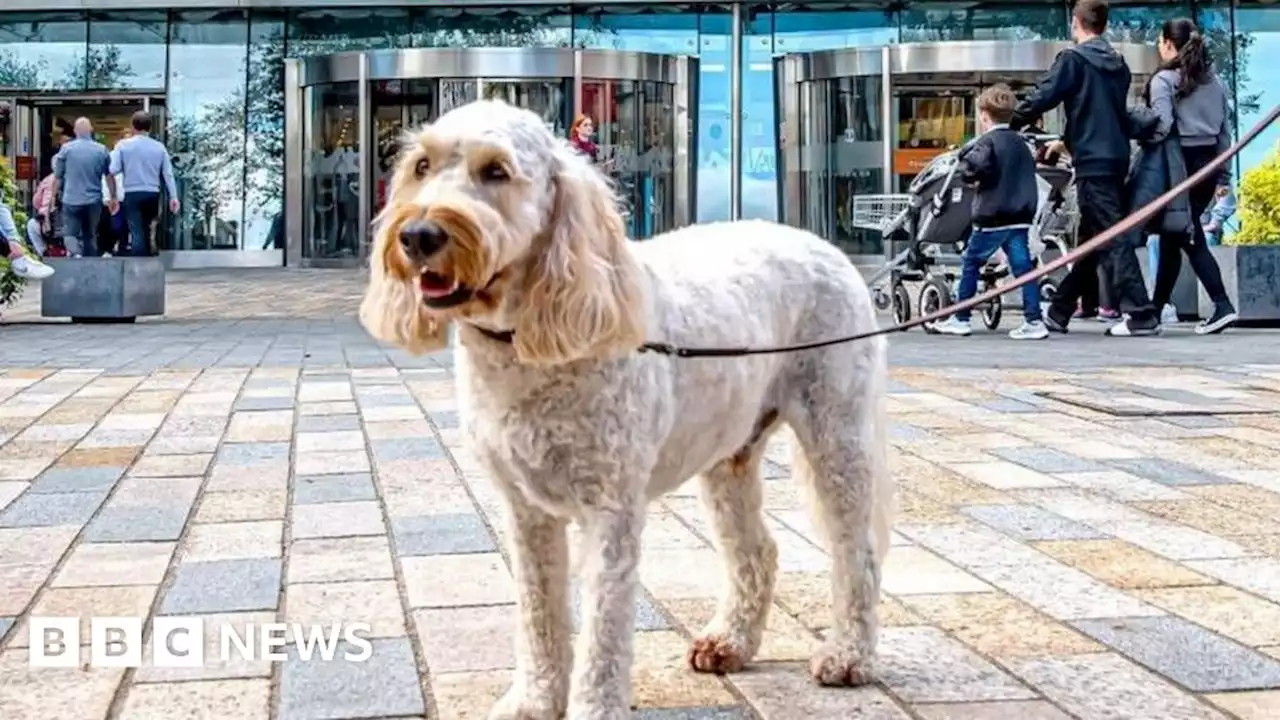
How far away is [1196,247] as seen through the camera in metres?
10.9

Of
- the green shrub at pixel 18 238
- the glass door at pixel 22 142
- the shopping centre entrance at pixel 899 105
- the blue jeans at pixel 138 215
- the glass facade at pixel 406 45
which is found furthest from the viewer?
the glass facade at pixel 406 45

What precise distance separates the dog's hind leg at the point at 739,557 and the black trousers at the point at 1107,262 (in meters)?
7.98

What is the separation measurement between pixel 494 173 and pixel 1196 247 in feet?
31.3

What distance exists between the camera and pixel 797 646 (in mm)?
3281

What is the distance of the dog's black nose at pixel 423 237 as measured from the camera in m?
2.31

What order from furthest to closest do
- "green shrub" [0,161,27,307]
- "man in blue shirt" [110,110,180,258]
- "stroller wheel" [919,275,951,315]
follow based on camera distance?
"man in blue shirt" [110,110,180,258] < "green shrub" [0,161,27,307] < "stroller wheel" [919,275,951,315]

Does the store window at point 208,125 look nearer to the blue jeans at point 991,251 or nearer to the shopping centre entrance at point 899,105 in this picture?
the shopping centre entrance at point 899,105

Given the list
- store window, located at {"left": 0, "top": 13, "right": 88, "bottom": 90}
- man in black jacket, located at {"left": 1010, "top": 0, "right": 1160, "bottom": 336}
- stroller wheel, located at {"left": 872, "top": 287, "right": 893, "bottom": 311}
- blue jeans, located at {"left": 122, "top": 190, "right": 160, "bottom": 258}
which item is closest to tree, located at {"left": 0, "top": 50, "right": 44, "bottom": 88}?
store window, located at {"left": 0, "top": 13, "right": 88, "bottom": 90}

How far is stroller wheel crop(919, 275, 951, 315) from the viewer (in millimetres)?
12125

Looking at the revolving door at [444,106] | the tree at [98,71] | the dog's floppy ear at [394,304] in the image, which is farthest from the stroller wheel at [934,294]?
the tree at [98,71]

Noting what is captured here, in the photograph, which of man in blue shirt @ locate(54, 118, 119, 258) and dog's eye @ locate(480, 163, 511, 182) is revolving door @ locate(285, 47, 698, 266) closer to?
man in blue shirt @ locate(54, 118, 119, 258)

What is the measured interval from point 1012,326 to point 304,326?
6.48m

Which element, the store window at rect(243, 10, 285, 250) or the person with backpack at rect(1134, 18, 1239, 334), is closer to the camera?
the person with backpack at rect(1134, 18, 1239, 334)

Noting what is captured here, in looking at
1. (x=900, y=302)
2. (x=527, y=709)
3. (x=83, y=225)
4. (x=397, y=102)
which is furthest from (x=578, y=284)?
(x=397, y=102)
